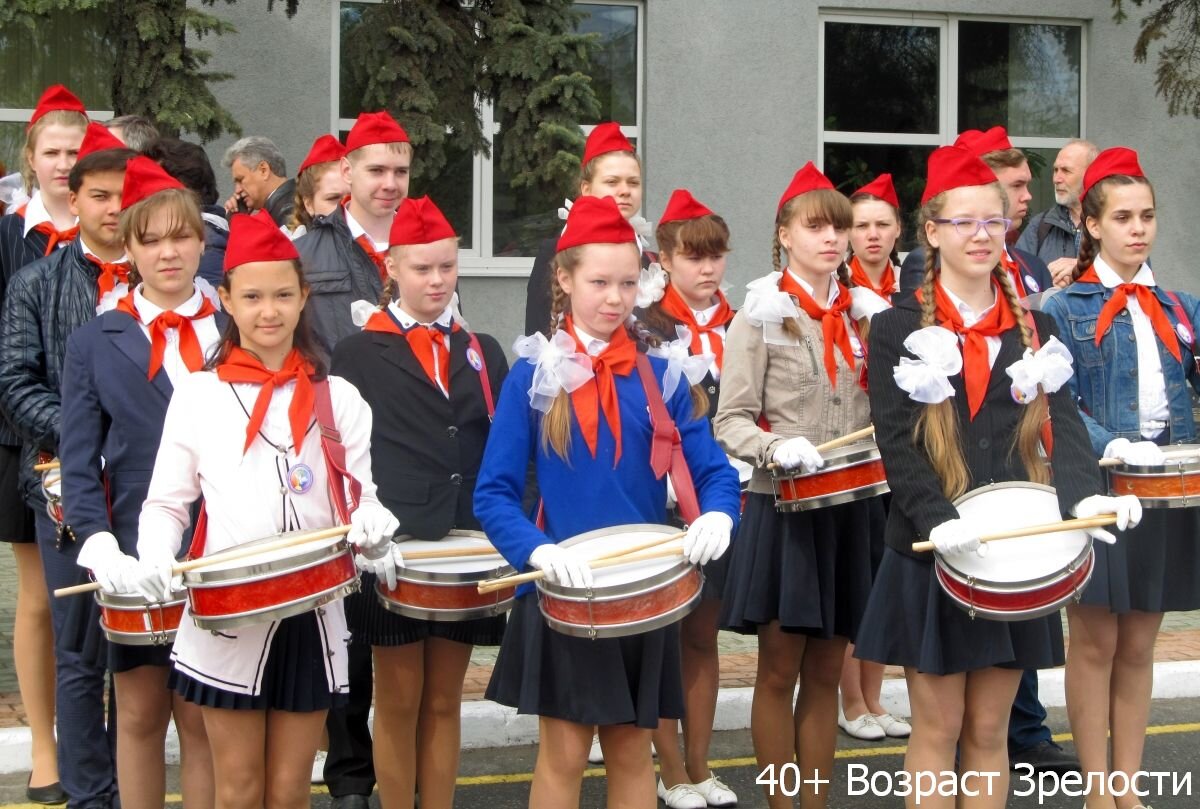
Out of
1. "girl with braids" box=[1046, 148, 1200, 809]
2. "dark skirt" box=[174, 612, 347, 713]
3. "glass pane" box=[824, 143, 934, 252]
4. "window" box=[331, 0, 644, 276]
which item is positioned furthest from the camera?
"glass pane" box=[824, 143, 934, 252]

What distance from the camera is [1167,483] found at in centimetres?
486

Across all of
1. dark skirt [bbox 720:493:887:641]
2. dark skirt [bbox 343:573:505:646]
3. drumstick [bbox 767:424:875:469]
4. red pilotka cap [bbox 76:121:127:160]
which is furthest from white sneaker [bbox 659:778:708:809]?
red pilotka cap [bbox 76:121:127:160]

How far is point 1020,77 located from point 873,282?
28.4 ft

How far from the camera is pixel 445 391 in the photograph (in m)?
4.93

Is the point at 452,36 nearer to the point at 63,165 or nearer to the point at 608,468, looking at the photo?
the point at 63,165

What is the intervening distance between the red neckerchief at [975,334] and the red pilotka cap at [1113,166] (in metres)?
1.05

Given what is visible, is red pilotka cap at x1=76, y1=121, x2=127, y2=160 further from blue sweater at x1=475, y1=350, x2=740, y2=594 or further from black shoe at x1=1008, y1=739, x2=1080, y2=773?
black shoe at x1=1008, y1=739, x2=1080, y2=773

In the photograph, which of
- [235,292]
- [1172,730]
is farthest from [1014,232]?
[235,292]

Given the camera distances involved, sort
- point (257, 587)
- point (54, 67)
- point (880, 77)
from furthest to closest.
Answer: point (880, 77)
point (54, 67)
point (257, 587)

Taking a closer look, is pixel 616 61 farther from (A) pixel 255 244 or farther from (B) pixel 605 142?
(A) pixel 255 244

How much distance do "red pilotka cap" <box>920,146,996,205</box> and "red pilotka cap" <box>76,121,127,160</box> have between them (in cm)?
271

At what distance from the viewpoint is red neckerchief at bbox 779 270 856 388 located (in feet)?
17.0

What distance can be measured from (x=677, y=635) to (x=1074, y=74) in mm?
11404

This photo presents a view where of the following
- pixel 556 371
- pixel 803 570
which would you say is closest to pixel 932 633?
pixel 803 570
